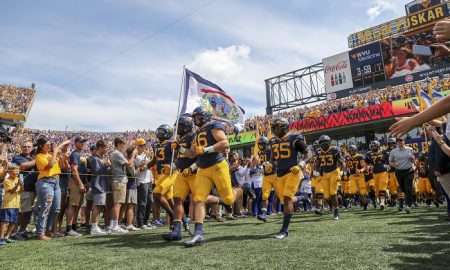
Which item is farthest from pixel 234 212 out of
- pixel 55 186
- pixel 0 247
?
pixel 0 247

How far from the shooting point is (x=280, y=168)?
6.76 metres

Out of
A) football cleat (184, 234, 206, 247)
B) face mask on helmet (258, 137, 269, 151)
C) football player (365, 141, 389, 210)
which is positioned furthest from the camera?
face mask on helmet (258, 137, 269, 151)

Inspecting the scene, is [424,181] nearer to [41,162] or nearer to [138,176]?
[138,176]

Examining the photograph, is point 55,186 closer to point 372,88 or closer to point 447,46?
point 447,46

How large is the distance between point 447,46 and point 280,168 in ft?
13.6

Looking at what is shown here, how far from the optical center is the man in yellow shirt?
631 centimetres

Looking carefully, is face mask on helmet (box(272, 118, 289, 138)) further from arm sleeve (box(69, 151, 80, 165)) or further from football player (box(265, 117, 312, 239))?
arm sleeve (box(69, 151, 80, 165))

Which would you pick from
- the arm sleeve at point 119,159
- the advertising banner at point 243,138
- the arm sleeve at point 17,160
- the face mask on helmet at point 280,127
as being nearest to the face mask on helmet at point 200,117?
the face mask on helmet at point 280,127

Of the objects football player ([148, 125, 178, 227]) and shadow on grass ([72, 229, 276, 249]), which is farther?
football player ([148, 125, 178, 227])

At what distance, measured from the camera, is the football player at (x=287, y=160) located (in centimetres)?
631

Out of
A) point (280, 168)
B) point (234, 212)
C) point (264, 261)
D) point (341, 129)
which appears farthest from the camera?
point (341, 129)

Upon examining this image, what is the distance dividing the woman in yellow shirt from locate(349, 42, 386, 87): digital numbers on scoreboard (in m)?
33.9

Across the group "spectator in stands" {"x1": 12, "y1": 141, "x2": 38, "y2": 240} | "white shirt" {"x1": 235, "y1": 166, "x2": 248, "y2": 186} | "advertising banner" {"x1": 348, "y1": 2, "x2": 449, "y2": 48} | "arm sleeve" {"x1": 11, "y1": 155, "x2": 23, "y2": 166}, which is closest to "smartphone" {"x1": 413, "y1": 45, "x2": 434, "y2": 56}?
"spectator in stands" {"x1": 12, "y1": 141, "x2": 38, "y2": 240}

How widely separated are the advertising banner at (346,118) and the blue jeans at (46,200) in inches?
1041
